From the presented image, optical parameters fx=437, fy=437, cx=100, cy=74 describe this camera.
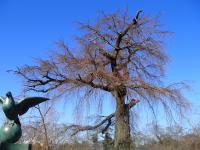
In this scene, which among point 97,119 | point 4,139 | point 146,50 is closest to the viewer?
point 4,139

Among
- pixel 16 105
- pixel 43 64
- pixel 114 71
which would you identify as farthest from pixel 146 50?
pixel 16 105

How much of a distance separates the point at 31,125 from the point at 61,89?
2414 millimetres

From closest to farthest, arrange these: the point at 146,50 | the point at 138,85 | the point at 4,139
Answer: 1. the point at 4,139
2. the point at 138,85
3. the point at 146,50

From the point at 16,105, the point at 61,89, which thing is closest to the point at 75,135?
the point at 61,89

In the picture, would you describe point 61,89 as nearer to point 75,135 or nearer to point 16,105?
point 75,135

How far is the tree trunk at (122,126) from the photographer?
17.0m

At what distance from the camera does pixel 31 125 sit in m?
18.3

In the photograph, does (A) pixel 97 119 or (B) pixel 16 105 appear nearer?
(B) pixel 16 105

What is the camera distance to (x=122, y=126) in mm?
17172

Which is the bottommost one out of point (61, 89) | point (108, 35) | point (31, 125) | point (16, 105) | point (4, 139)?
point (4, 139)

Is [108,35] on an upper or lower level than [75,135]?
upper

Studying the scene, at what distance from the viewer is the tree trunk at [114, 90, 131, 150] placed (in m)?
17.0

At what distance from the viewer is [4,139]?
26.0 feet

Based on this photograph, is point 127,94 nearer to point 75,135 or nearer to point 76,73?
point 76,73
